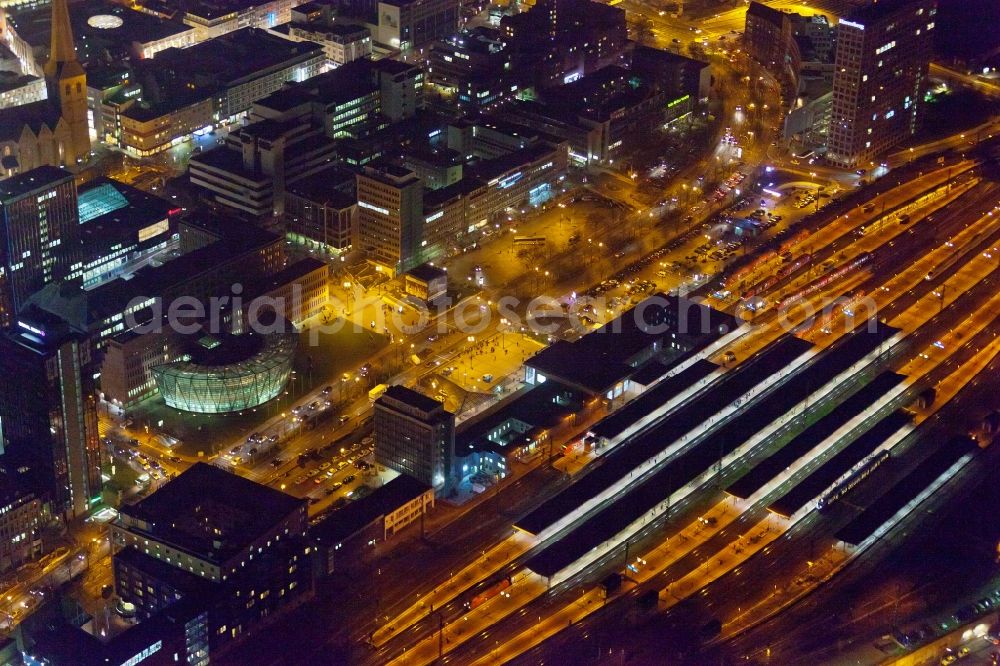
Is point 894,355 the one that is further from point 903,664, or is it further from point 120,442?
point 120,442

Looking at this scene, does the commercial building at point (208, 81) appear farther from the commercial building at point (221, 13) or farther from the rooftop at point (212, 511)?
the rooftop at point (212, 511)

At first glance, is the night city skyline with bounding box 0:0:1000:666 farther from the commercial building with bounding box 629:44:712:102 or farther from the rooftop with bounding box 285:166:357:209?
the rooftop with bounding box 285:166:357:209

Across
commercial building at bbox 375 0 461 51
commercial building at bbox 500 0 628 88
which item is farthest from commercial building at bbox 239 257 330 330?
commercial building at bbox 375 0 461 51

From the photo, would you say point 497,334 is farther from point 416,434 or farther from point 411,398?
point 416,434

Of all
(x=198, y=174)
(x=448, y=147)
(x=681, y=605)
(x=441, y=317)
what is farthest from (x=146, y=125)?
(x=681, y=605)

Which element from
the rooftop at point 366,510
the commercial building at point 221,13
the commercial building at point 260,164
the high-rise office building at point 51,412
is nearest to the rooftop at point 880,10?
the commercial building at point 260,164
